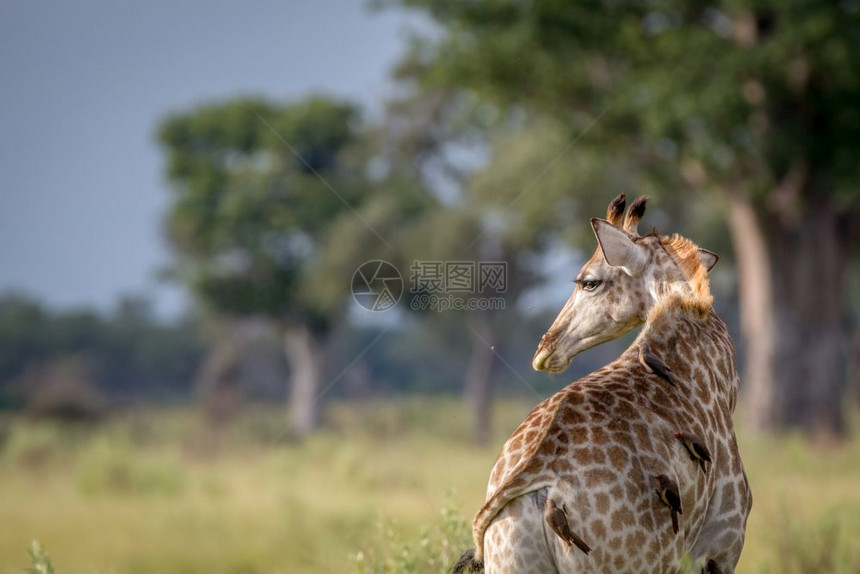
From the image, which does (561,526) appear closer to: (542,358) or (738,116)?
(542,358)

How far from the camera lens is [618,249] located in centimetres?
503

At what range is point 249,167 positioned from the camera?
36.1m

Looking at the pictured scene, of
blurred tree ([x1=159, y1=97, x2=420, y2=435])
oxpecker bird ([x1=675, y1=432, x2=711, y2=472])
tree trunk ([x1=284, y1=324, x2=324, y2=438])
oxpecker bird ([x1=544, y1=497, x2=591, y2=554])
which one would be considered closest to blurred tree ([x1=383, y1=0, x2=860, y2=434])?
blurred tree ([x1=159, y1=97, x2=420, y2=435])

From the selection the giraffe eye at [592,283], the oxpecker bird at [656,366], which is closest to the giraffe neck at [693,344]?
the oxpecker bird at [656,366]

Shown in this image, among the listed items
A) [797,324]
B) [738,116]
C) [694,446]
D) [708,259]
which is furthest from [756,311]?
[694,446]

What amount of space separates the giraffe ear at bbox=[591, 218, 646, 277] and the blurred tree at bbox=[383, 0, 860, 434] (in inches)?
523

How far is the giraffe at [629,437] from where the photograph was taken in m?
4.07

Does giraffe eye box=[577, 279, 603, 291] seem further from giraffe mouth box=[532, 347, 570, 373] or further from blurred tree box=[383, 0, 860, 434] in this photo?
blurred tree box=[383, 0, 860, 434]

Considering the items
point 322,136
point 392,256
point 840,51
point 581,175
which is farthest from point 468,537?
point 322,136

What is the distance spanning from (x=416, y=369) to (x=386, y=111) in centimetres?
3548

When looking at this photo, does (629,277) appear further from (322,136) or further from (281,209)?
(322,136)

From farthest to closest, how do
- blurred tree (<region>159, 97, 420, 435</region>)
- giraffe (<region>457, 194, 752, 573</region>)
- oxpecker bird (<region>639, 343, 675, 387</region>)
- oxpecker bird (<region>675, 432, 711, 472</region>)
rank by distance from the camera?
blurred tree (<region>159, 97, 420, 435</region>) < oxpecker bird (<region>639, 343, 675, 387</region>) < oxpecker bird (<region>675, 432, 711, 472</region>) < giraffe (<region>457, 194, 752, 573</region>)

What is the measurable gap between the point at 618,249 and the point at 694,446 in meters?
1.10

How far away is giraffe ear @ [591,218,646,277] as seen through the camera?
16.1 ft
